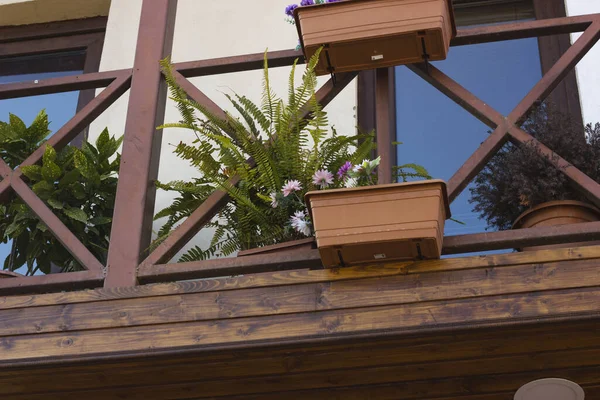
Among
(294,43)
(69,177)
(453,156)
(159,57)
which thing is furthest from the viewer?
(294,43)

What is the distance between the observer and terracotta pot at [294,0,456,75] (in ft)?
11.9

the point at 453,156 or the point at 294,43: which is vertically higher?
the point at 294,43

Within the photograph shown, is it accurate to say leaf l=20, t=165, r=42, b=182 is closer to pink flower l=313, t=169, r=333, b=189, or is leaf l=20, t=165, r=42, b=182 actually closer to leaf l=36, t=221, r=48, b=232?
leaf l=36, t=221, r=48, b=232

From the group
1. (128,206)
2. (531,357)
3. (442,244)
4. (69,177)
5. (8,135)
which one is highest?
(8,135)

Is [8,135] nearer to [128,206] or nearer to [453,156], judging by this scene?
[128,206]

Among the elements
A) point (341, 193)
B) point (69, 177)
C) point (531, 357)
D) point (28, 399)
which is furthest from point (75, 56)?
point (531, 357)

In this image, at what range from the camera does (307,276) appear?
330 centimetres

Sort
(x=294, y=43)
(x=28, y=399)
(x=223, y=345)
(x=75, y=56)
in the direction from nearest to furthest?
(x=223, y=345), (x=28, y=399), (x=294, y=43), (x=75, y=56)

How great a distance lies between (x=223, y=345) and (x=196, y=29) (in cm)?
273

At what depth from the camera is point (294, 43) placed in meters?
5.32

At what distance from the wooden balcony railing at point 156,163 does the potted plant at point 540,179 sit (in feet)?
0.27

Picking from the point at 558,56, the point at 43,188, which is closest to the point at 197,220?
the point at 43,188

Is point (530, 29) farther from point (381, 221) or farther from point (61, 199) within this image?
point (61, 199)

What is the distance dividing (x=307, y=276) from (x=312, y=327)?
0.20 meters
